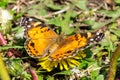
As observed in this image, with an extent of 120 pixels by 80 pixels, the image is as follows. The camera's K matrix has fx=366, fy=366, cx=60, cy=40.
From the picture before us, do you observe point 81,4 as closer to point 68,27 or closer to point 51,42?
point 68,27

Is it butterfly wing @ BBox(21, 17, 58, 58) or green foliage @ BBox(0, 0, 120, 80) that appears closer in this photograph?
butterfly wing @ BBox(21, 17, 58, 58)

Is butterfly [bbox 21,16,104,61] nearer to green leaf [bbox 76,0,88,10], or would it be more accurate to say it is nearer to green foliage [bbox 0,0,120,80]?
green foliage [bbox 0,0,120,80]

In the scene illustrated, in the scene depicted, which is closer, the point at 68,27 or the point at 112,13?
the point at 68,27

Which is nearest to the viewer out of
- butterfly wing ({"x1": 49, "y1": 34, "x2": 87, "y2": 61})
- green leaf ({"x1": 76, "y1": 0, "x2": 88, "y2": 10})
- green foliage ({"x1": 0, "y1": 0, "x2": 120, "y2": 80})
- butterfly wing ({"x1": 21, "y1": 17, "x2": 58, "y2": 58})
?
butterfly wing ({"x1": 49, "y1": 34, "x2": 87, "y2": 61})

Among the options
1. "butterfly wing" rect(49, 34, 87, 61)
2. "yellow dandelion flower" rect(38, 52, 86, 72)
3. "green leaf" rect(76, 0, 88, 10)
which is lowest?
"yellow dandelion flower" rect(38, 52, 86, 72)

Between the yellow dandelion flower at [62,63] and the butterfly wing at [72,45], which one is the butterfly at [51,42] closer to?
the butterfly wing at [72,45]

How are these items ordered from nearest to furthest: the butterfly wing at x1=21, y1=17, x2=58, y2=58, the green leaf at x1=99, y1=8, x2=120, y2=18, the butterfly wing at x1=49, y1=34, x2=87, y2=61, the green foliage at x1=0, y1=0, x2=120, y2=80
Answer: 1. the butterfly wing at x1=49, y1=34, x2=87, y2=61
2. the butterfly wing at x1=21, y1=17, x2=58, y2=58
3. the green foliage at x1=0, y1=0, x2=120, y2=80
4. the green leaf at x1=99, y1=8, x2=120, y2=18

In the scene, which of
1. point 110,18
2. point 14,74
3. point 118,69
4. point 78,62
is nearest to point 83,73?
point 78,62

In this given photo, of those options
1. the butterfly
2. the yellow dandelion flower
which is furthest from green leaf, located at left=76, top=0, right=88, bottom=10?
the yellow dandelion flower

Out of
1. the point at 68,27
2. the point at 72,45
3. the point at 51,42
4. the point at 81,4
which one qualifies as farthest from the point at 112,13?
the point at 72,45

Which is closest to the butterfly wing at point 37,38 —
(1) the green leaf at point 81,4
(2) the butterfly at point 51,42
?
(2) the butterfly at point 51,42

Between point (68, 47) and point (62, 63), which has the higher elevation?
point (68, 47)
